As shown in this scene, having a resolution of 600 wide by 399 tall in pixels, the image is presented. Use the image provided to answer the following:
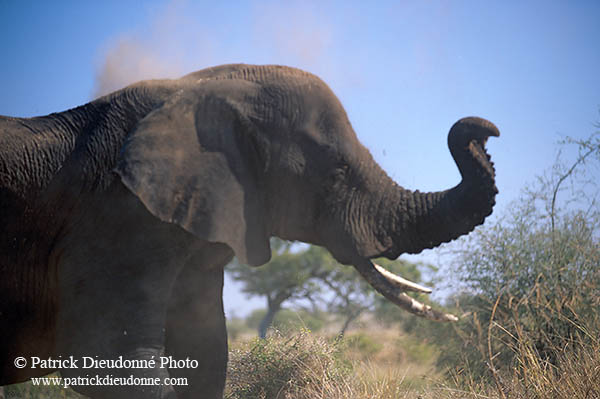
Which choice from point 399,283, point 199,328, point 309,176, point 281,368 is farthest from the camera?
point 281,368

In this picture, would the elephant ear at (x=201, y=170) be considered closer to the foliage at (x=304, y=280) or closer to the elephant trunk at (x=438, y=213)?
the elephant trunk at (x=438, y=213)

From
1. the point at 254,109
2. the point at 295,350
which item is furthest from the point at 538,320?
the point at 254,109

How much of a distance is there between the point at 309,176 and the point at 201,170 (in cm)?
73

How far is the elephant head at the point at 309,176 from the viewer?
3758 mm

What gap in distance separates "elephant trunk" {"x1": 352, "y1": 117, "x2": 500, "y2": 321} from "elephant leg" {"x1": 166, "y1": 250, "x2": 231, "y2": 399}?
1.19 m

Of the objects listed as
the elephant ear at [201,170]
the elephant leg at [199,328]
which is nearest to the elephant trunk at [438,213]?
the elephant ear at [201,170]

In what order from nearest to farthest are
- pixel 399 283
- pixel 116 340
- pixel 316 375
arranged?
pixel 116 340 < pixel 399 283 < pixel 316 375

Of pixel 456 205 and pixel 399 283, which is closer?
pixel 456 205

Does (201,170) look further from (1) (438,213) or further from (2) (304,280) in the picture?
(2) (304,280)

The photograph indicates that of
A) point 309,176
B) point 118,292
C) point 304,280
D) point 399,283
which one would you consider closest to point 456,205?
point 399,283

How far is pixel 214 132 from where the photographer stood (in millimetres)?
3768

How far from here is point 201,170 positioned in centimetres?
365

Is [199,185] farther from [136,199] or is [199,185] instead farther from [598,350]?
[598,350]

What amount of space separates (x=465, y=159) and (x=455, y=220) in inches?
16.7
